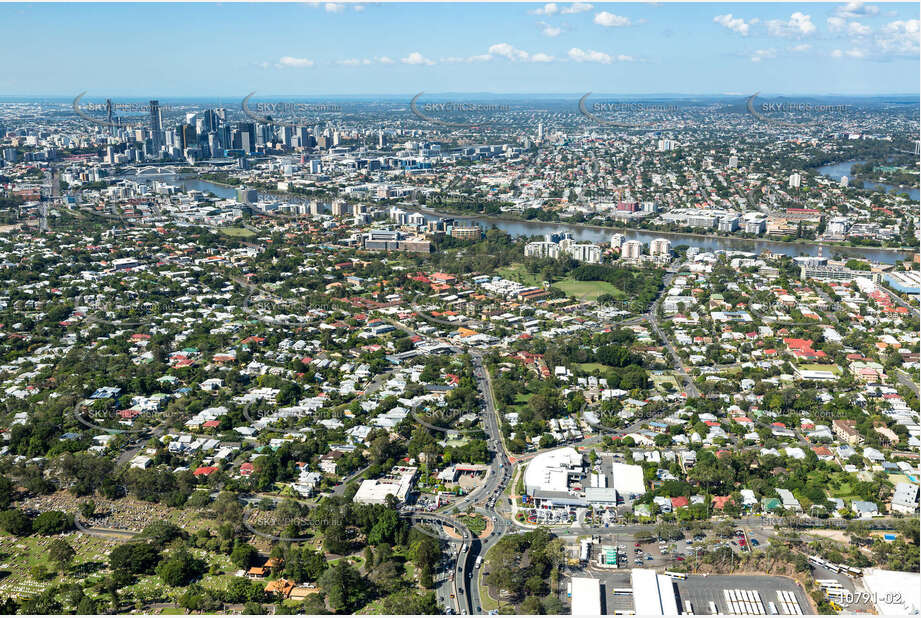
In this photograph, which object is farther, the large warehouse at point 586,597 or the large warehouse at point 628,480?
the large warehouse at point 628,480

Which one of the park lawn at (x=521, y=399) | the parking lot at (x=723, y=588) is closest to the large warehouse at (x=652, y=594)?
the parking lot at (x=723, y=588)

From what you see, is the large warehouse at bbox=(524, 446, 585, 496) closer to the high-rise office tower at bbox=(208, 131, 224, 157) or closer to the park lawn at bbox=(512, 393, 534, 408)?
the park lawn at bbox=(512, 393, 534, 408)

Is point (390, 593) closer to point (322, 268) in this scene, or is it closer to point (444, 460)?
point (444, 460)

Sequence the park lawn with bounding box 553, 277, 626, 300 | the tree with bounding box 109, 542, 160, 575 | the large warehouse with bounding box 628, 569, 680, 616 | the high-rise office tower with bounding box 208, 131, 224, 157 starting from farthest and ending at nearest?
1. the high-rise office tower with bounding box 208, 131, 224, 157
2. the park lawn with bounding box 553, 277, 626, 300
3. the tree with bounding box 109, 542, 160, 575
4. the large warehouse with bounding box 628, 569, 680, 616

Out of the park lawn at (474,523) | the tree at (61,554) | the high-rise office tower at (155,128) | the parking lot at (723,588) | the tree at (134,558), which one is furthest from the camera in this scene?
the high-rise office tower at (155,128)

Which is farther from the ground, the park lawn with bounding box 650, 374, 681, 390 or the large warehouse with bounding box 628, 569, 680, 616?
the park lawn with bounding box 650, 374, 681, 390

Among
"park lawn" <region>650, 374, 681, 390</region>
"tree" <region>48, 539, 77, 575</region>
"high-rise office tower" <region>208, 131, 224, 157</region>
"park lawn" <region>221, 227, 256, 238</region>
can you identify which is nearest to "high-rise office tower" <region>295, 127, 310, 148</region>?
"high-rise office tower" <region>208, 131, 224, 157</region>

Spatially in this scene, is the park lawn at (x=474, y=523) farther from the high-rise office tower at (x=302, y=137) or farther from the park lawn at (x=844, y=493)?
the high-rise office tower at (x=302, y=137)

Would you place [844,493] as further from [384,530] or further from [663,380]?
[384,530]
